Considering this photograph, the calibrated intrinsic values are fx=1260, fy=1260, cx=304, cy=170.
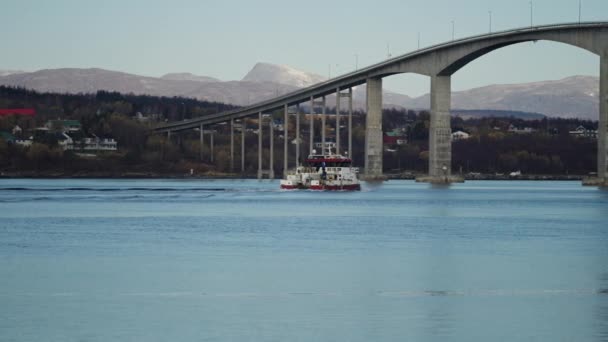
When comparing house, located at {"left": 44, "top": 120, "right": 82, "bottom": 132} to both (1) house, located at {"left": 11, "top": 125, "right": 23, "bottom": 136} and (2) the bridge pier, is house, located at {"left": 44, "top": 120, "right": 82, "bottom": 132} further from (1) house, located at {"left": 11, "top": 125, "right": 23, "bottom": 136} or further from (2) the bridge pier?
(2) the bridge pier

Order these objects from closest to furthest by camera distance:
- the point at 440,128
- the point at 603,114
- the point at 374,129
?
the point at 603,114, the point at 440,128, the point at 374,129

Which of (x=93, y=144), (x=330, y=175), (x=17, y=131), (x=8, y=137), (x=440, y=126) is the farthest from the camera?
(x=17, y=131)

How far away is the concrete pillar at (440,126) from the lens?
4496 inches

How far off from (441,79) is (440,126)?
177 inches

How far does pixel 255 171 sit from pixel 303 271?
446ft

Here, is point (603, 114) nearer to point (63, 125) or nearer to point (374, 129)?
point (374, 129)

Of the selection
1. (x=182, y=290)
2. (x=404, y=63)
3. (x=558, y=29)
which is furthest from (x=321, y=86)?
(x=182, y=290)

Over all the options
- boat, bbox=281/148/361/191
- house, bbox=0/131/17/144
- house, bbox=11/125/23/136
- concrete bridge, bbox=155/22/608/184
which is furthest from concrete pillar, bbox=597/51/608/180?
house, bbox=11/125/23/136

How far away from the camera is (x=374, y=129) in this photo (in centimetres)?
13038

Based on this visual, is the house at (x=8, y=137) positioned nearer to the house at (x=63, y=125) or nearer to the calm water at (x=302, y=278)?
the house at (x=63, y=125)

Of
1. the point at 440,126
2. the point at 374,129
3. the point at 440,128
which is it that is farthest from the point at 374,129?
the point at 440,126

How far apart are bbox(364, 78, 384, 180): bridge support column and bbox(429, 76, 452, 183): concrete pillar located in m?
11.2

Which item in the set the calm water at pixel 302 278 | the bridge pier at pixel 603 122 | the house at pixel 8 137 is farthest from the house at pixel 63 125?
the calm water at pixel 302 278

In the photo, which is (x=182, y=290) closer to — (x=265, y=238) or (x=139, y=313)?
(x=139, y=313)
